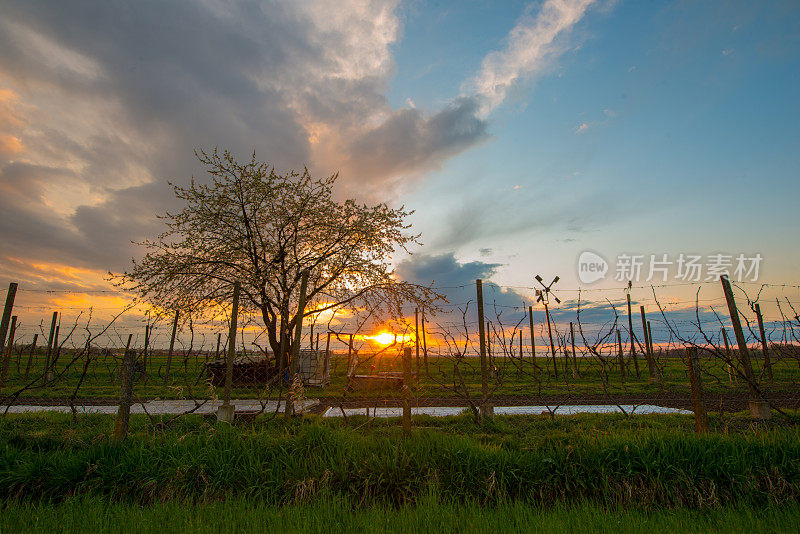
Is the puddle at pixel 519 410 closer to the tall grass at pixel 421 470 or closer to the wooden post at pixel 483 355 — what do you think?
the wooden post at pixel 483 355

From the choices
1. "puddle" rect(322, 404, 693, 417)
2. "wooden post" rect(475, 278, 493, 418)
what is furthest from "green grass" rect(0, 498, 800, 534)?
"puddle" rect(322, 404, 693, 417)

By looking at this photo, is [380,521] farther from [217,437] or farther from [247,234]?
[247,234]

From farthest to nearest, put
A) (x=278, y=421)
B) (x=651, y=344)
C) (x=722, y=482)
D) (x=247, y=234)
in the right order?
(x=651, y=344) < (x=247, y=234) < (x=278, y=421) < (x=722, y=482)

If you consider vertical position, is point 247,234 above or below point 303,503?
above

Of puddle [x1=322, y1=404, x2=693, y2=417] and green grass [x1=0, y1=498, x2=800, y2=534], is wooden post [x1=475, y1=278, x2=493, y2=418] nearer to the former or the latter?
puddle [x1=322, y1=404, x2=693, y2=417]

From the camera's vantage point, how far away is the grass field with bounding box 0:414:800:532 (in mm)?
3377

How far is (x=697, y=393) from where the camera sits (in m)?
5.56

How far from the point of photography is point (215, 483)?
4375 millimetres

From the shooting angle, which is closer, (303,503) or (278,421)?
(303,503)

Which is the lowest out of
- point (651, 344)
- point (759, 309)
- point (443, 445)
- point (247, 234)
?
point (443, 445)

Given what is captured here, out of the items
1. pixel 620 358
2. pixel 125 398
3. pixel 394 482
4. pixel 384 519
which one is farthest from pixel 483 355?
pixel 620 358

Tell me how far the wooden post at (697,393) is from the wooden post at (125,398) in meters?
7.59

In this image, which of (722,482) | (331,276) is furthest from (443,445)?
(331,276)

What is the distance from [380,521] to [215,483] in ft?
7.08
